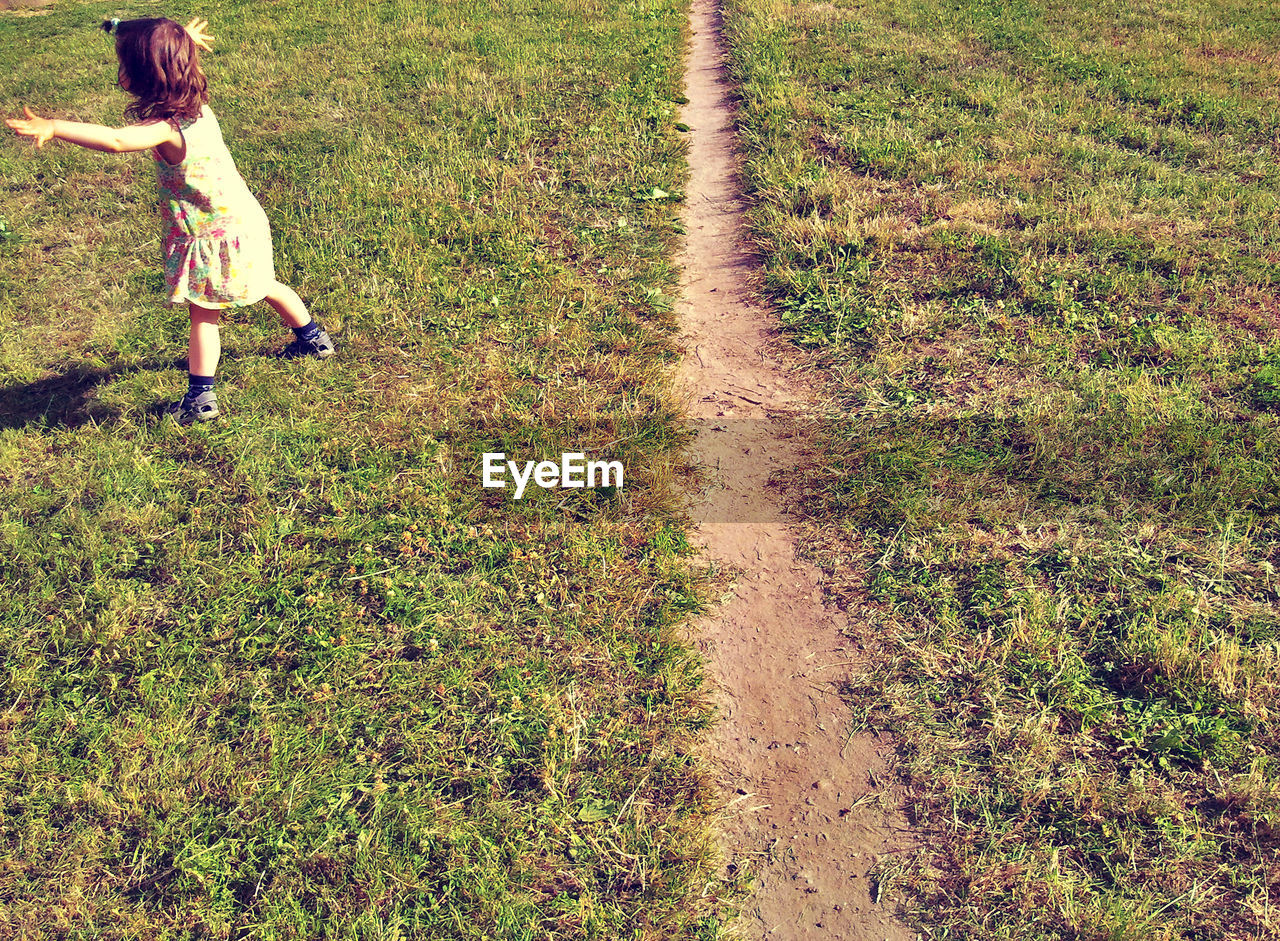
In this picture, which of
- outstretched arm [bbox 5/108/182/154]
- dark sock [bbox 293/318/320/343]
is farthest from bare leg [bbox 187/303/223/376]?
outstretched arm [bbox 5/108/182/154]

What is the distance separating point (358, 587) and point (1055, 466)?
3469 mm

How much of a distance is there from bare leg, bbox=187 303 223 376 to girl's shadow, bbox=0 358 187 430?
1.93 feet

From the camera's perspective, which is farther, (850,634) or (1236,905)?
(850,634)

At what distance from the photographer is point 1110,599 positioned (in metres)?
3.65

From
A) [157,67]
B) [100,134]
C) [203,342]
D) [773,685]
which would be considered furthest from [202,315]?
[773,685]

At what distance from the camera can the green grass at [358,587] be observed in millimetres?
2885

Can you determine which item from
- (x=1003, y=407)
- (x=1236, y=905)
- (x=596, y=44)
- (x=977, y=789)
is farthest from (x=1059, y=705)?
(x=596, y=44)

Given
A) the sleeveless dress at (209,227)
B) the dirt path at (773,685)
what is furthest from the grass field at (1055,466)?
the sleeveless dress at (209,227)

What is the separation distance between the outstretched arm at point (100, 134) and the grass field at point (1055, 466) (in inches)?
142

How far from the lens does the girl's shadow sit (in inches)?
186

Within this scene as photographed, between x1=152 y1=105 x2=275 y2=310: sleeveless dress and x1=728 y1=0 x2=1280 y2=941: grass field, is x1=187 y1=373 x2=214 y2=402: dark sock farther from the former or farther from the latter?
x1=728 y1=0 x2=1280 y2=941: grass field

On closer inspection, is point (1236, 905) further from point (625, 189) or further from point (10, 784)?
point (625, 189)

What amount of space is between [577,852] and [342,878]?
0.79 m

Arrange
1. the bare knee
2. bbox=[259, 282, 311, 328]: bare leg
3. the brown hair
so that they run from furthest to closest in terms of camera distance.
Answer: bbox=[259, 282, 311, 328]: bare leg < the bare knee < the brown hair
